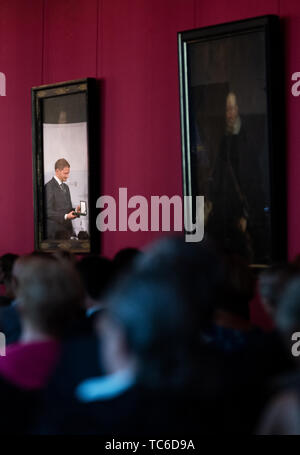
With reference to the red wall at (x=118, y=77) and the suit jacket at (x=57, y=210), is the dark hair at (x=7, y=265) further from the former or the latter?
the suit jacket at (x=57, y=210)

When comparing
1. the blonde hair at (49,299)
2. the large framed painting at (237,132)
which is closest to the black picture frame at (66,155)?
the large framed painting at (237,132)

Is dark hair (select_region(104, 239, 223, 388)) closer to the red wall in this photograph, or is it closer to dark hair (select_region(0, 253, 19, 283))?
the red wall

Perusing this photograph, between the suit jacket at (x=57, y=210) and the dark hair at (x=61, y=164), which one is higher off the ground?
the dark hair at (x=61, y=164)

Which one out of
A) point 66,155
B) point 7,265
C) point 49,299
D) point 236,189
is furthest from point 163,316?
point 66,155

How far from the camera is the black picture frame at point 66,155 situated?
27.9 ft

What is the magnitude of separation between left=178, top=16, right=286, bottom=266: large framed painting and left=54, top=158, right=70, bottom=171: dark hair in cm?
190

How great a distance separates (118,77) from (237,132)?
1938 mm

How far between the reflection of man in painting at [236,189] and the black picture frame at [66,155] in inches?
70.7

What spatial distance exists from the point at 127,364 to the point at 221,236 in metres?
4.94

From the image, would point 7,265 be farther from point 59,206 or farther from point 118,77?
point 118,77

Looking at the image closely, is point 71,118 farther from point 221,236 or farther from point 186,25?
point 221,236

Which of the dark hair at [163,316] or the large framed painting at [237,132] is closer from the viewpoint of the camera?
the dark hair at [163,316]

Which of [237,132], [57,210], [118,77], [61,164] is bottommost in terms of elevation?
[57,210]

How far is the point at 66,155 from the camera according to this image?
882 cm
